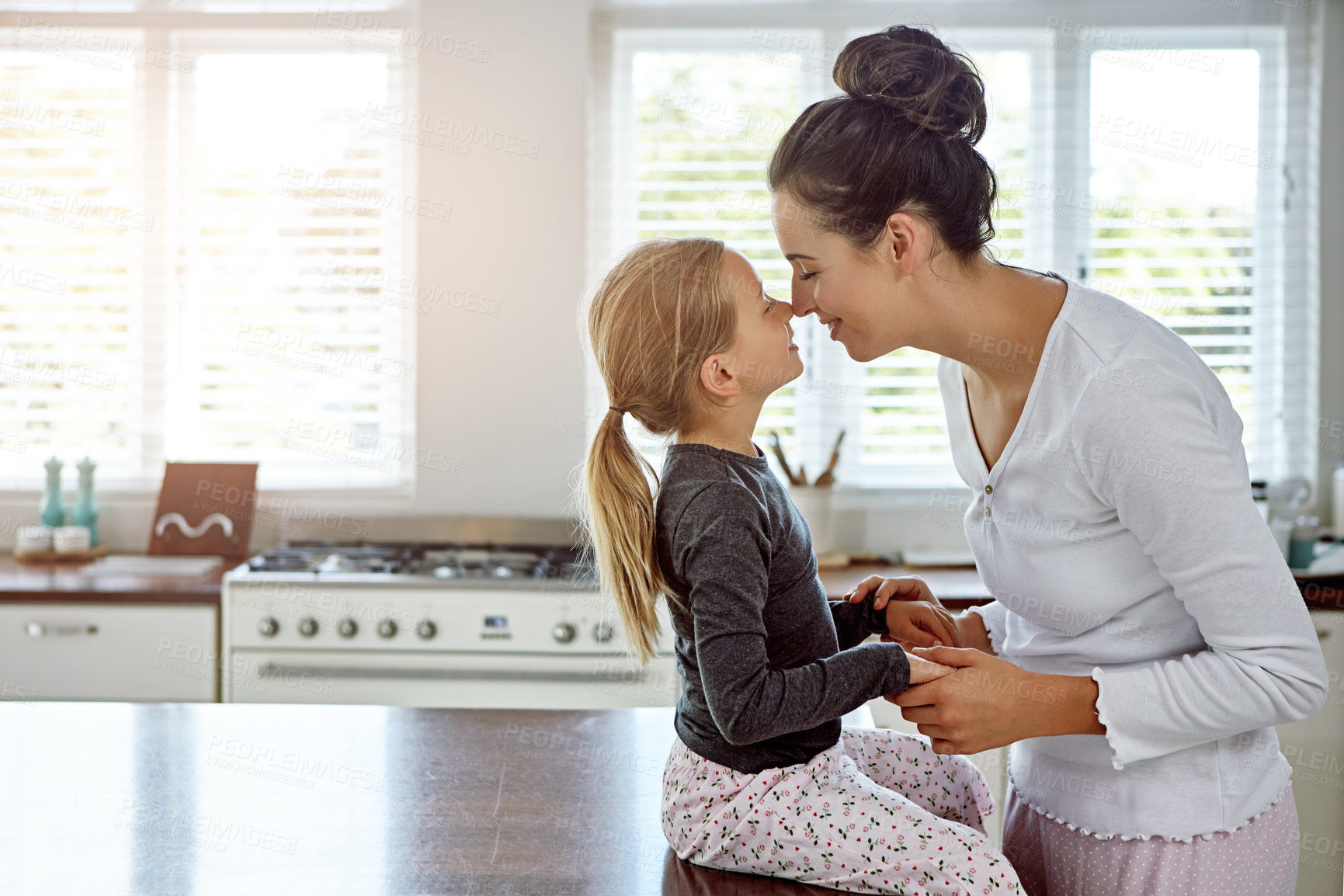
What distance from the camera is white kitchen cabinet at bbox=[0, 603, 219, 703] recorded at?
2.60 meters

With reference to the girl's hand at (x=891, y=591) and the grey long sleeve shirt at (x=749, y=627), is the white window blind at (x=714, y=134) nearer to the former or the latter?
the girl's hand at (x=891, y=591)

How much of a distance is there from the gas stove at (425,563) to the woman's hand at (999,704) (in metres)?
1.56

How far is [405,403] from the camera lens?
3221 mm

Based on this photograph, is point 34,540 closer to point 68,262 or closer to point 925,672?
point 68,262

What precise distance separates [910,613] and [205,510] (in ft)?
7.94

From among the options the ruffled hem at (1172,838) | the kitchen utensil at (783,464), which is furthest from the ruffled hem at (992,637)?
the kitchen utensil at (783,464)

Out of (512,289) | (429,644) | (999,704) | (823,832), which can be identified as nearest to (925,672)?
(999,704)

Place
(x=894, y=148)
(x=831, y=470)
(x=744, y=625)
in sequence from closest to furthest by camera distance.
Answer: (x=744, y=625) < (x=894, y=148) < (x=831, y=470)

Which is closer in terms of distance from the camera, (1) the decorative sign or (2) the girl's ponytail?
(2) the girl's ponytail

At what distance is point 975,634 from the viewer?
135cm

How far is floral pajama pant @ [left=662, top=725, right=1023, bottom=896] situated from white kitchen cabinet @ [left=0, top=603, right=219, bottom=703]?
1846 millimetres

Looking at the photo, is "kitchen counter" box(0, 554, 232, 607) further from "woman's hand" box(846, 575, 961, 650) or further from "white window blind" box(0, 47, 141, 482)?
"woman's hand" box(846, 575, 961, 650)

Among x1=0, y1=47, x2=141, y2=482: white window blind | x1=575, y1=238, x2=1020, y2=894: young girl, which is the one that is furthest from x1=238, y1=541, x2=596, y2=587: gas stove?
x1=575, y1=238, x2=1020, y2=894: young girl

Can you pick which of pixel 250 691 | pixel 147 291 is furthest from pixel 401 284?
pixel 250 691
